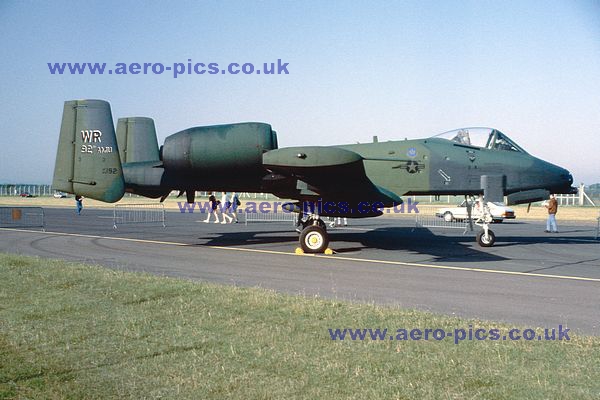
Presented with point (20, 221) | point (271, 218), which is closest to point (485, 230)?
point (271, 218)

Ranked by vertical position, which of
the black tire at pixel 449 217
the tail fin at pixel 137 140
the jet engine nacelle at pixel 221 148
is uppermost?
the tail fin at pixel 137 140

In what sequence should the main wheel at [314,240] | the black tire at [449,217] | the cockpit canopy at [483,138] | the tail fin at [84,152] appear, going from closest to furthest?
the tail fin at [84,152] < the main wheel at [314,240] < the cockpit canopy at [483,138] < the black tire at [449,217]

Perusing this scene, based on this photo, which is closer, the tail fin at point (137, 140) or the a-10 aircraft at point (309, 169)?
the a-10 aircraft at point (309, 169)

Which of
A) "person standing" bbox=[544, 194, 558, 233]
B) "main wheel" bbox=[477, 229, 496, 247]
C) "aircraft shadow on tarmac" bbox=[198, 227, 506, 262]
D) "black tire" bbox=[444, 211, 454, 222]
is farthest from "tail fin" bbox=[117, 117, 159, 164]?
"black tire" bbox=[444, 211, 454, 222]

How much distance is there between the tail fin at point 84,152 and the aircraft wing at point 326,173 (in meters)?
4.98

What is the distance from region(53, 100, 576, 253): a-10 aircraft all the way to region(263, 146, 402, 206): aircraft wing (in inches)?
1.0

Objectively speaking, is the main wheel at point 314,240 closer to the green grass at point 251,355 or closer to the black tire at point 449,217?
the green grass at point 251,355

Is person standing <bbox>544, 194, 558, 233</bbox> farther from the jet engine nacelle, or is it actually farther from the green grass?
the green grass

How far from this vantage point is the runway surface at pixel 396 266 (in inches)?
336

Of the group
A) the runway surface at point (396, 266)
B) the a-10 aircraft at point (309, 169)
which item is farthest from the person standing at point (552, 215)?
the a-10 aircraft at point (309, 169)

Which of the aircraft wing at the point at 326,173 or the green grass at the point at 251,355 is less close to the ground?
the aircraft wing at the point at 326,173

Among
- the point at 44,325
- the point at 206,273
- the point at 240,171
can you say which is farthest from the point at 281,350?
the point at 240,171

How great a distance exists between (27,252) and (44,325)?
32.7ft

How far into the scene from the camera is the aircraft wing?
12906 millimetres
